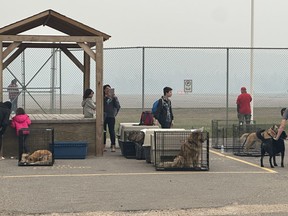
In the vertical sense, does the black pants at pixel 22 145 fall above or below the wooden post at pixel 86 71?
below

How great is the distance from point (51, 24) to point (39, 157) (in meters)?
4.39

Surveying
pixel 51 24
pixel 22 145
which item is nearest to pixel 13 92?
pixel 51 24

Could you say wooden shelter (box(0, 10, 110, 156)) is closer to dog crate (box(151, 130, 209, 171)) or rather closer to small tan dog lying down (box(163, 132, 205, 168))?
dog crate (box(151, 130, 209, 171))

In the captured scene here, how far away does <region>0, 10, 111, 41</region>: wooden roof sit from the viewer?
13117 millimetres

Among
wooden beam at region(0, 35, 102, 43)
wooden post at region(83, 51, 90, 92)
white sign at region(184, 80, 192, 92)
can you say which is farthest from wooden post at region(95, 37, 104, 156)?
white sign at region(184, 80, 192, 92)

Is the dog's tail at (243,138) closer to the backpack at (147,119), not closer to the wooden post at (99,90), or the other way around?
the backpack at (147,119)

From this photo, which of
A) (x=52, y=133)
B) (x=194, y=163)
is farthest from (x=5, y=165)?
(x=194, y=163)

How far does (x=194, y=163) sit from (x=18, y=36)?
5207 millimetres

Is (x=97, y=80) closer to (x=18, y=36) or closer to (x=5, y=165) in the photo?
(x=18, y=36)

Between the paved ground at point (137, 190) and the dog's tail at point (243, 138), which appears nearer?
the paved ground at point (137, 190)

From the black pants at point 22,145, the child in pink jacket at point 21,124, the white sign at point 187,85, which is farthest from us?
the white sign at point 187,85

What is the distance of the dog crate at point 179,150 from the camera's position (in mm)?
10953

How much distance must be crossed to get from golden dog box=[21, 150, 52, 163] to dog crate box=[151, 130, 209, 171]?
2302mm

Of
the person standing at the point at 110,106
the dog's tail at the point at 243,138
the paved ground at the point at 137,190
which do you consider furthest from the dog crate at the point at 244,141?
the person standing at the point at 110,106
